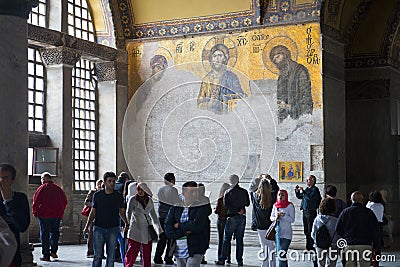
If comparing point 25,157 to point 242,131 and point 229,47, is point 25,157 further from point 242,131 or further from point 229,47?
point 229,47

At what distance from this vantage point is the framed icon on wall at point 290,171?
19203 millimetres

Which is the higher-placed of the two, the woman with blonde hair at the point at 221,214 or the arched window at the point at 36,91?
the arched window at the point at 36,91

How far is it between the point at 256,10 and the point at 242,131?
3.38m

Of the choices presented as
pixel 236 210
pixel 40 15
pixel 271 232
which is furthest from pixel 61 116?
pixel 271 232

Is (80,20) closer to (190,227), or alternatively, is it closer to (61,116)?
(61,116)

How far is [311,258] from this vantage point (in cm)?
1560

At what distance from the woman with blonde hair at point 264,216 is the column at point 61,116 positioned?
7.71 meters

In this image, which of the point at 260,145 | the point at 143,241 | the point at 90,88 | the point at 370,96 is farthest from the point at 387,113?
the point at 143,241

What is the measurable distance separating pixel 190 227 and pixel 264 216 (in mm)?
3295

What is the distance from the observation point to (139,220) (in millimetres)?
11391

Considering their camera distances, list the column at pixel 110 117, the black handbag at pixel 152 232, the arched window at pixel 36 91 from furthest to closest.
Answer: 1. the column at pixel 110 117
2. the arched window at pixel 36 91
3. the black handbag at pixel 152 232

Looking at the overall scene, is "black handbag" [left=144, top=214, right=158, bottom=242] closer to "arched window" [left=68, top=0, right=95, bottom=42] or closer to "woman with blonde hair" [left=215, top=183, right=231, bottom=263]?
"woman with blonde hair" [left=215, top=183, right=231, bottom=263]

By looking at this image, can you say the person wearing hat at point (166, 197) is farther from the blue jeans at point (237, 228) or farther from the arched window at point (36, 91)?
the arched window at point (36, 91)

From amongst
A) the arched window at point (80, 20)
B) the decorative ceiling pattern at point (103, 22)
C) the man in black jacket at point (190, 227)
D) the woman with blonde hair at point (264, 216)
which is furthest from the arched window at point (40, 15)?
the man in black jacket at point (190, 227)
